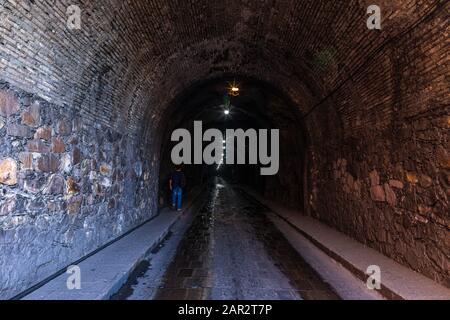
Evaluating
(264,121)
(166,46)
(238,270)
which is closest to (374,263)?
(238,270)

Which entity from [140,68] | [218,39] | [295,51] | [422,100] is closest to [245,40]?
[218,39]

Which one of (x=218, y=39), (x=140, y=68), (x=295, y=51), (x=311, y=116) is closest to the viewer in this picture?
(x=140, y=68)

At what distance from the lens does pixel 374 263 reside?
17.0 ft

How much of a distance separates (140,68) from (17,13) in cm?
360

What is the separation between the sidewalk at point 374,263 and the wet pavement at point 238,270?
0.61 meters

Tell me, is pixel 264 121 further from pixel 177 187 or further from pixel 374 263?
pixel 374 263

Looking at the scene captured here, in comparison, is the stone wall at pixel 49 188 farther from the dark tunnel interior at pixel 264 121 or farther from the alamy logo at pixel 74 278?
the dark tunnel interior at pixel 264 121

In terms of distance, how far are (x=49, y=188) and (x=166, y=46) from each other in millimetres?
4260

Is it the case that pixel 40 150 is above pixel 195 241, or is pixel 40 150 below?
above

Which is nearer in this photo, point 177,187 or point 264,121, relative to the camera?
point 177,187

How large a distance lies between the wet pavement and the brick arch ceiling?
317 cm

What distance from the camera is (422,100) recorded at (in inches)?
178
